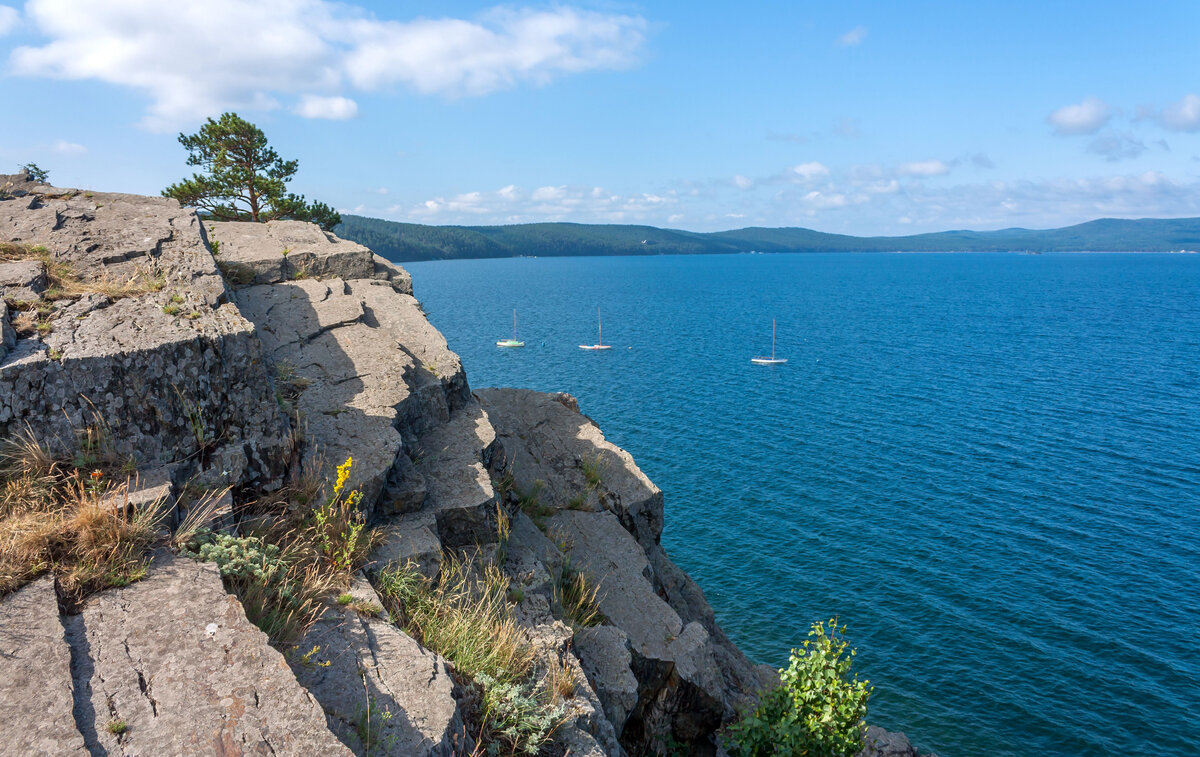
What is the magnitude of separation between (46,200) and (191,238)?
178 inches

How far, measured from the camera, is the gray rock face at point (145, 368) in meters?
7.36

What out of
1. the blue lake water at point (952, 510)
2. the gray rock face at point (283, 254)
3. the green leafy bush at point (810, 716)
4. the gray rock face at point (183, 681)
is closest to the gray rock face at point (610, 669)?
the green leafy bush at point (810, 716)

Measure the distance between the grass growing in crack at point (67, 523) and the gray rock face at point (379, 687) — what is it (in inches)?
72.1

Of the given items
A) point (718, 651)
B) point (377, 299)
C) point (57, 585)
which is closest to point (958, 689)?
point (718, 651)

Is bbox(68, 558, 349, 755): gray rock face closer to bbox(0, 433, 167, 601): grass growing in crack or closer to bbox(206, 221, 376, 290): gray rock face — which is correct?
bbox(0, 433, 167, 601): grass growing in crack

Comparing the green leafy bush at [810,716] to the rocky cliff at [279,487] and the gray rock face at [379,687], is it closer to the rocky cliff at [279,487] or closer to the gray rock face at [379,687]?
the rocky cliff at [279,487]

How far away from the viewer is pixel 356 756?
5.05 meters

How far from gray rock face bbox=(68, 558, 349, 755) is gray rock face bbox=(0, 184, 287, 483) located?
2.35m

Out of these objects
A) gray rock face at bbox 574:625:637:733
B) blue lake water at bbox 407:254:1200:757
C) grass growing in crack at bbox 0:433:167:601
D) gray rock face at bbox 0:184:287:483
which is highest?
gray rock face at bbox 0:184:287:483

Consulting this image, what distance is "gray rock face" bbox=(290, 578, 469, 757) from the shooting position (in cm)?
557

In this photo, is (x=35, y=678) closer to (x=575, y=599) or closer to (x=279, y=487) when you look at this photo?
(x=279, y=487)

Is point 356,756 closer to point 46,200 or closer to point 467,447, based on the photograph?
point 467,447

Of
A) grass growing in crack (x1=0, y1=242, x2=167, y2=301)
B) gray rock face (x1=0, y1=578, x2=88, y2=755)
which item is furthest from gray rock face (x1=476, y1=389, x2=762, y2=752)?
gray rock face (x1=0, y1=578, x2=88, y2=755)

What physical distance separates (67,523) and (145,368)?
86.1 inches
